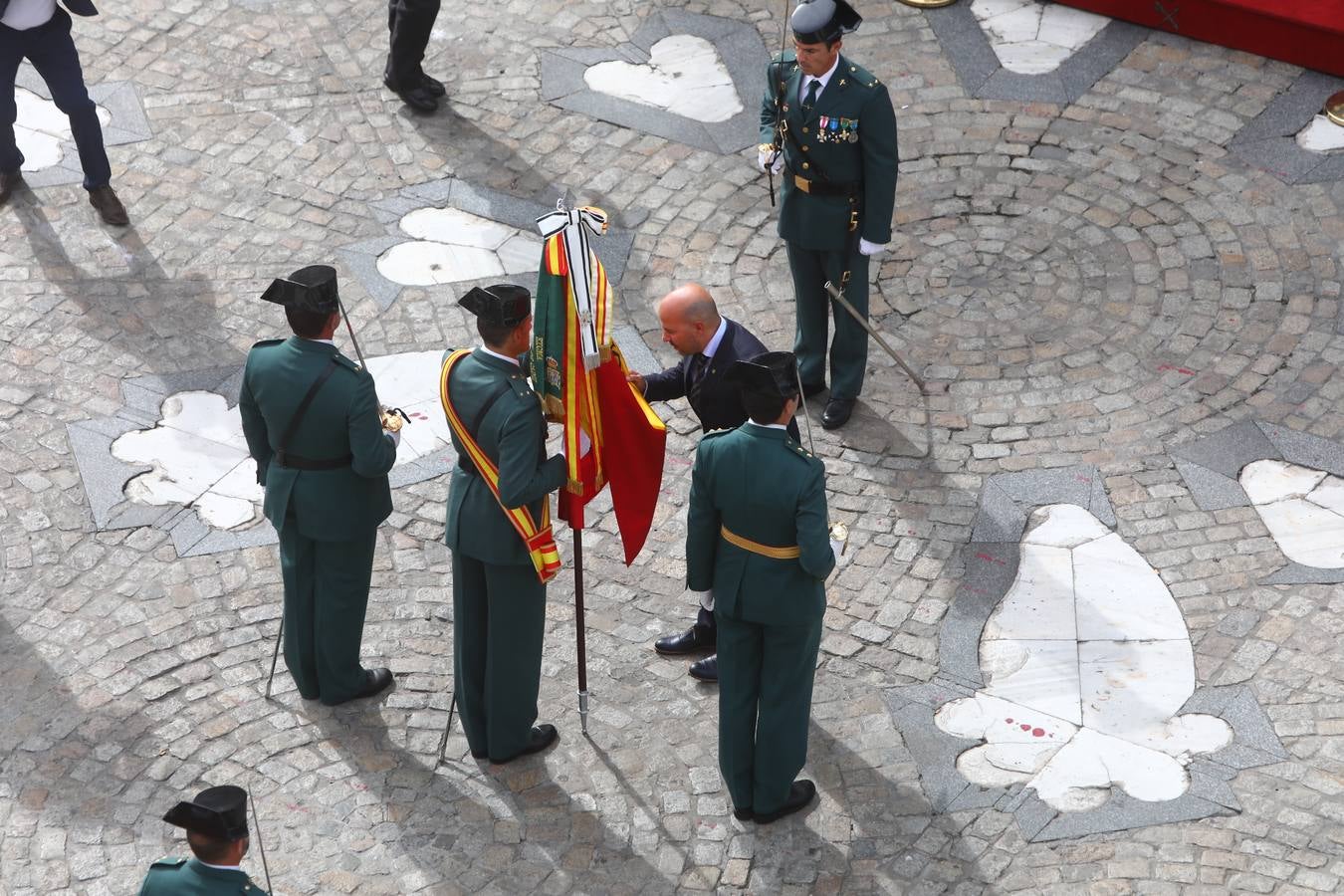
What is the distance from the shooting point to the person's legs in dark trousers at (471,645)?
6.46 m

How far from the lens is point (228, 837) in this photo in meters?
4.91

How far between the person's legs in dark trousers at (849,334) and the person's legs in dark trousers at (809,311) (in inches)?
2.6

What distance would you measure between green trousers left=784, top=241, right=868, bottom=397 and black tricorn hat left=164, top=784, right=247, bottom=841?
13.9 ft

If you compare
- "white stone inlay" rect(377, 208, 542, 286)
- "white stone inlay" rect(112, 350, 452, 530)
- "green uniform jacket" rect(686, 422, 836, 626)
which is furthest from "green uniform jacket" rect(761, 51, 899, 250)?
"green uniform jacket" rect(686, 422, 836, 626)

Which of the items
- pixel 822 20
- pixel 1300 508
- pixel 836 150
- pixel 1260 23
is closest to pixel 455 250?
pixel 836 150

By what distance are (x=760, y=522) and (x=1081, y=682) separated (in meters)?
1.97

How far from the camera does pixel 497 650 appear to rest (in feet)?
21.4

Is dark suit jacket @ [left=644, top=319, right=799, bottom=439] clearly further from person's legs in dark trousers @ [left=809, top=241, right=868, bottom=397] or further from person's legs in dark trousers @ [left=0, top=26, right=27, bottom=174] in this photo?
person's legs in dark trousers @ [left=0, top=26, right=27, bottom=174]

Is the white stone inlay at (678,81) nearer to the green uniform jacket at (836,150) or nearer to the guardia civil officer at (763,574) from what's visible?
the green uniform jacket at (836,150)

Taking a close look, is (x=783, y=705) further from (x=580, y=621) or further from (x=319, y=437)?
(x=319, y=437)

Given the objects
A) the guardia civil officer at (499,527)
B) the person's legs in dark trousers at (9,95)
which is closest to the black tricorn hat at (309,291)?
the guardia civil officer at (499,527)

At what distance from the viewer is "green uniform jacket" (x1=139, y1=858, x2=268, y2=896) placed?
4910 millimetres

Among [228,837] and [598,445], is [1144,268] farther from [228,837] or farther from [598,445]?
[228,837]

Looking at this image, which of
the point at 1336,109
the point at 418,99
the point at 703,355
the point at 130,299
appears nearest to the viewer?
the point at 703,355
